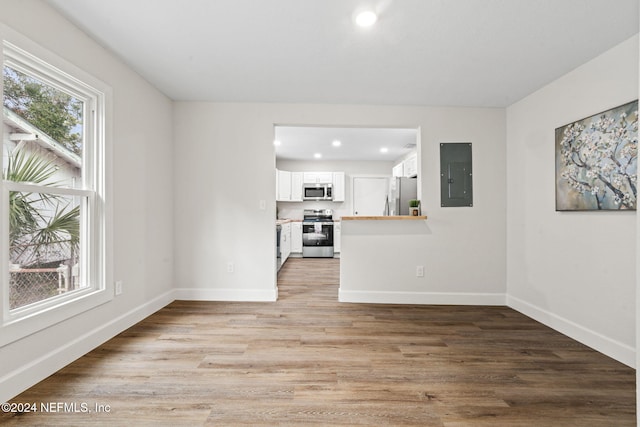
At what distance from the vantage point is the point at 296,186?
7.05 m

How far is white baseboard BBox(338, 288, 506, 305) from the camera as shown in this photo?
3.38 meters

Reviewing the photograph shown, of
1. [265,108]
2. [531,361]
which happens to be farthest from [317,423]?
[265,108]

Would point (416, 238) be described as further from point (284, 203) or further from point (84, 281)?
point (284, 203)

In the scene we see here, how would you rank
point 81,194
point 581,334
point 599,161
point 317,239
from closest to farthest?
1. point 81,194
2. point 599,161
3. point 581,334
4. point 317,239

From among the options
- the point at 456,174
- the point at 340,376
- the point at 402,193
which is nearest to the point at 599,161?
the point at 456,174

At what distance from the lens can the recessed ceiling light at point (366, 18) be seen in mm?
1816

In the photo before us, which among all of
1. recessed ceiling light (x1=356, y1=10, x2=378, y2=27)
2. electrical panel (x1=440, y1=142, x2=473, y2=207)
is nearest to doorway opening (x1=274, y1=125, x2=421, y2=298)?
electrical panel (x1=440, y1=142, x2=473, y2=207)

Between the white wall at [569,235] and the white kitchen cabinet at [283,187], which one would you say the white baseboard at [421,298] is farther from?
the white kitchen cabinet at [283,187]

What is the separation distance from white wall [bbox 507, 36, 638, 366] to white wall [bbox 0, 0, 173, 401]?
374 centimetres

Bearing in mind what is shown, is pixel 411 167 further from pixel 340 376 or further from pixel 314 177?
pixel 340 376

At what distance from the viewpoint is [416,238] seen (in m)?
3.42

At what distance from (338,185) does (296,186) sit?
0.99 m

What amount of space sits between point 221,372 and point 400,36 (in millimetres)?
2523

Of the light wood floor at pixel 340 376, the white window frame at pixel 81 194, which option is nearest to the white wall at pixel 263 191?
the light wood floor at pixel 340 376
